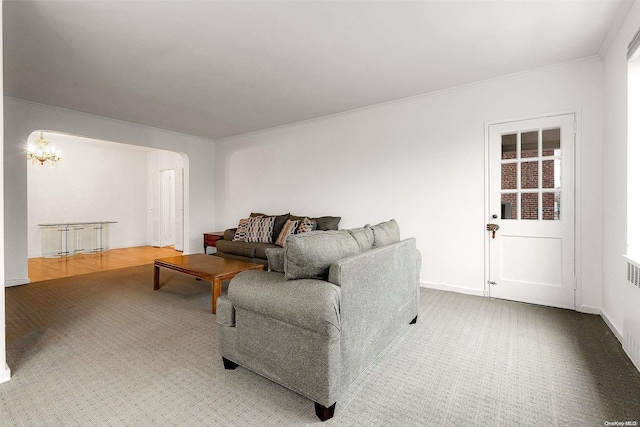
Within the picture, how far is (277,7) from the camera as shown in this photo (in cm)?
228

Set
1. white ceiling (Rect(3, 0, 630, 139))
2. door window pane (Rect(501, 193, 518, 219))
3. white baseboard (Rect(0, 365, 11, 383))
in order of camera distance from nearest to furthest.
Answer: white baseboard (Rect(0, 365, 11, 383)) → white ceiling (Rect(3, 0, 630, 139)) → door window pane (Rect(501, 193, 518, 219))

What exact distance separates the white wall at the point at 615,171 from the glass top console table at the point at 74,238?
8.88 m

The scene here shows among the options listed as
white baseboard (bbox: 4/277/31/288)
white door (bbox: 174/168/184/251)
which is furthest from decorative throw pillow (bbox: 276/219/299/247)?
white door (bbox: 174/168/184/251)

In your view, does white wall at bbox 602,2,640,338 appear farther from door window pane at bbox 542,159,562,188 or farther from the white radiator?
door window pane at bbox 542,159,562,188

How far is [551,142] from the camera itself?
3.31 meters

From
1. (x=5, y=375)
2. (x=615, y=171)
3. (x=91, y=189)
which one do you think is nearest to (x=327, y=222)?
(x=615, y=171)

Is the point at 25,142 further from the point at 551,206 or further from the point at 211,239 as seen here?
the point at 551,206

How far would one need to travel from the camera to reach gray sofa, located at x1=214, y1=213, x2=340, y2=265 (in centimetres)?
470

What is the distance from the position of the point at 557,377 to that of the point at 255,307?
1987mm

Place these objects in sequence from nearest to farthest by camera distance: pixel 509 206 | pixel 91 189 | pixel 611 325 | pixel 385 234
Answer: pixel 385 234
pixel 611 325
pixel 509 206
pixel 91 189

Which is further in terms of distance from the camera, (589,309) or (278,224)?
(278,224)

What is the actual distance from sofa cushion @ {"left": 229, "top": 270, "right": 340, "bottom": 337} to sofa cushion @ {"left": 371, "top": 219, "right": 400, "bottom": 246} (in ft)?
2.83

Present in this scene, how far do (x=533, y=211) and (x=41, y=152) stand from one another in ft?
26.9

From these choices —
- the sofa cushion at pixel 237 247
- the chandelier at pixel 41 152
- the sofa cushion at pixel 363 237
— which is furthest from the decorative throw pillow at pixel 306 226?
the chandelier at pixel 41 152
